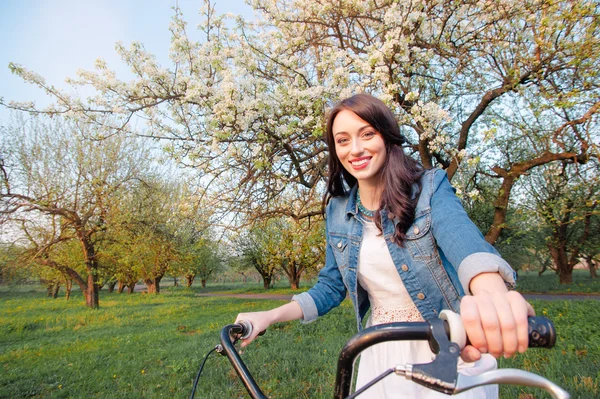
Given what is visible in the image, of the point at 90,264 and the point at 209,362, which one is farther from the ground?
the point at 90,264

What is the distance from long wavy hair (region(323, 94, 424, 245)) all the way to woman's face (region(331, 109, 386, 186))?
0.03 m

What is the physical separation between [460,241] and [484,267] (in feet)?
0.75

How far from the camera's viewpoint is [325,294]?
6.30 ft

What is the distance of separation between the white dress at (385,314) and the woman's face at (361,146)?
288 mm

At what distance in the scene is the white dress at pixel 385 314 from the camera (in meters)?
1.57

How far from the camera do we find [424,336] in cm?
76

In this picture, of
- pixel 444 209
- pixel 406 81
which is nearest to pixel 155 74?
pixel 406 81

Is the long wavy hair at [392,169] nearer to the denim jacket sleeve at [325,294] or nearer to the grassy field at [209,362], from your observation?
the denim jacket sleeve at [325,294]

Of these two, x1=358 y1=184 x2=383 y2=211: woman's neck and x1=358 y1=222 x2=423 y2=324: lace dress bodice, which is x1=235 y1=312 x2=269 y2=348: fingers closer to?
x1=358 y1=222 x2=423 y2=324: lace dress bodice

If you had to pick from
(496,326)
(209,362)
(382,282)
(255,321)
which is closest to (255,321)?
(255,321)

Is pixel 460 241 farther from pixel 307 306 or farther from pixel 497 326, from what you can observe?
pixel 307 306

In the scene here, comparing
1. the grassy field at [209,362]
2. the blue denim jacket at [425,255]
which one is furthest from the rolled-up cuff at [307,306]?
the grassy field at [209,362]

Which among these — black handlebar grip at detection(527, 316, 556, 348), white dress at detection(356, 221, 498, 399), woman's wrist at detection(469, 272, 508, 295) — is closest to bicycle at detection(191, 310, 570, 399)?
black handlebar grip at detection(527, 316, 556, 348)

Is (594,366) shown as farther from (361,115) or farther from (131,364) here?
(131,364)
